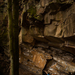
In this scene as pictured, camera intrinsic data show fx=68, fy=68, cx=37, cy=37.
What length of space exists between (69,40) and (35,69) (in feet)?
12.9

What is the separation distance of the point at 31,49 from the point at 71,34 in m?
4.21

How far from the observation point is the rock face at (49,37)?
410 cm

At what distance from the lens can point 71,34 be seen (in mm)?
3684

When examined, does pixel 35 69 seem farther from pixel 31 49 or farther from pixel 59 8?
pixel 59 8

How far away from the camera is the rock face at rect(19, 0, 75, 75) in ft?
13.4

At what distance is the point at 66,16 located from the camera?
404cm

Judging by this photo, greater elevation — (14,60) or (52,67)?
(14,60)

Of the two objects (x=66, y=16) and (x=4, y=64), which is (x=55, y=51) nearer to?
(x=66, y=16)

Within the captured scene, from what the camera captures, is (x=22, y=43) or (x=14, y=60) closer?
(x=14, y=60)

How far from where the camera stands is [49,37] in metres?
5.03

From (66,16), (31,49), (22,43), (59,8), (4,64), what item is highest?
(59,8)

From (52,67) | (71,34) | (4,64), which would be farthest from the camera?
(4,64)

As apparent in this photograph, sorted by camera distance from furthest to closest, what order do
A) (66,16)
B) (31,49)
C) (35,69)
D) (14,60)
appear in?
(31,49)
(35,69)
(66,16)
(14,60)

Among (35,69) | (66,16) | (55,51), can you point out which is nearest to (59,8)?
(66,16)
